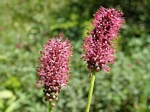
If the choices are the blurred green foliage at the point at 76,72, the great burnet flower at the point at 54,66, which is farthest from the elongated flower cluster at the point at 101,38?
the blurred green foliage at the point at 76,72

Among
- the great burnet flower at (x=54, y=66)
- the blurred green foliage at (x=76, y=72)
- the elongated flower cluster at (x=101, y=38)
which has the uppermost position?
the blurred green foliage at (x=76, y=72)

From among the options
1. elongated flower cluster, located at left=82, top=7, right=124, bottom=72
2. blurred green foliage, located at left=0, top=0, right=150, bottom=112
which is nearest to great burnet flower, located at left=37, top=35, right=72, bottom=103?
elongated flower cluster, located at left=82, top=7, right=124, bottom=72

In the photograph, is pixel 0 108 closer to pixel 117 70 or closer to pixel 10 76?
pixel 10 76

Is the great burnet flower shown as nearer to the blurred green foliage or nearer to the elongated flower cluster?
the elongated flower cluster

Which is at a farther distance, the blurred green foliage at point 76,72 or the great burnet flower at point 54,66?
the blurred green foliage at point 76,72

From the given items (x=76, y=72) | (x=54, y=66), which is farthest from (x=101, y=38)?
(x=76, y=72)

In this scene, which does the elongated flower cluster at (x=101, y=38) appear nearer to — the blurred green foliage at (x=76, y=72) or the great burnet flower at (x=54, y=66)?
the great burnet flower at (x=54, y=66)
